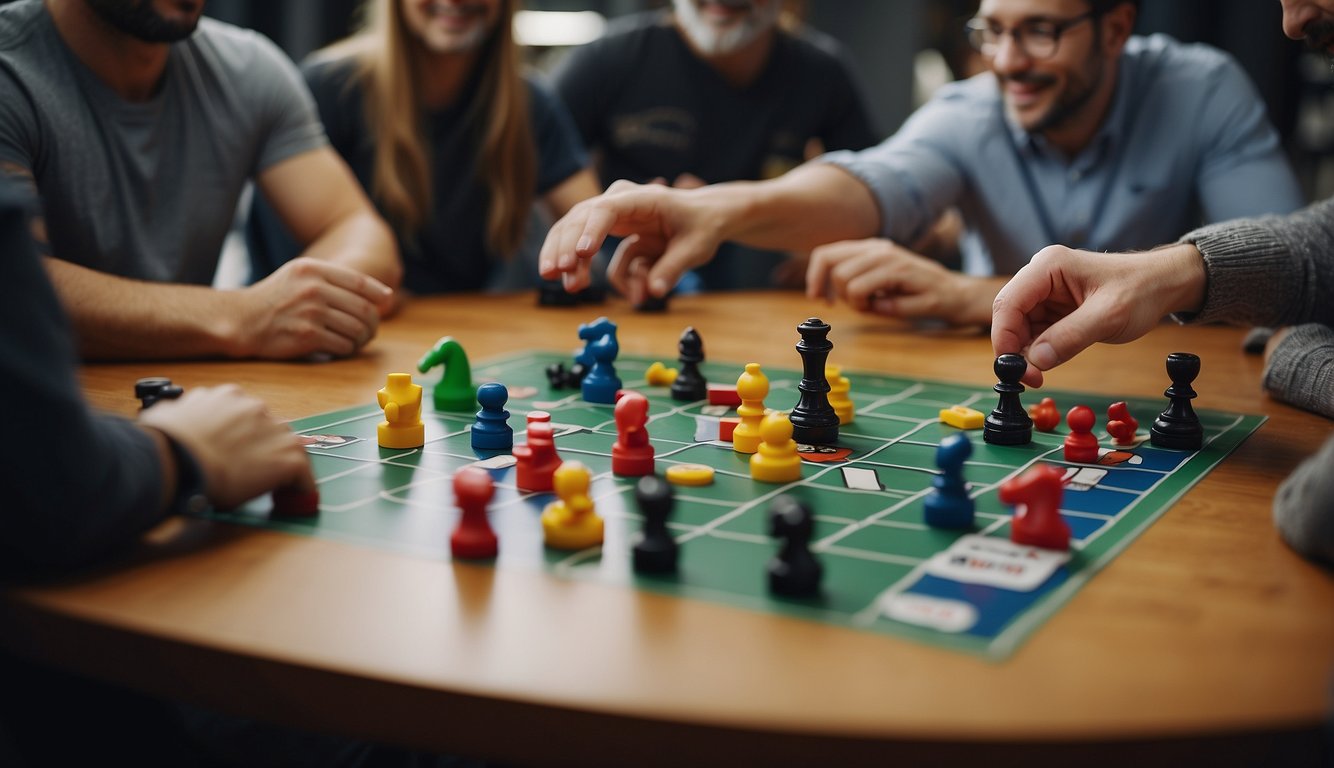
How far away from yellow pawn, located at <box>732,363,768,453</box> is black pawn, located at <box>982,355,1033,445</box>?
0.89 feet

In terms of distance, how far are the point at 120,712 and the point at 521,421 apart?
53 cm

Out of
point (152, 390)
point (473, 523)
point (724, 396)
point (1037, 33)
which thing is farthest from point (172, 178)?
point (1037, 33)

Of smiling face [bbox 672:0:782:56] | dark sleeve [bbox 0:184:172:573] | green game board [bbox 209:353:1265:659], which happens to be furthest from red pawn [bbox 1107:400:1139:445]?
smiling face [bbox 672:0:782:56]

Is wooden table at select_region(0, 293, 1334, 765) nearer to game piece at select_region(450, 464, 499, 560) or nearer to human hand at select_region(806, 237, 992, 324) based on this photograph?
game piece at select_region(450, 464, 499, 560)

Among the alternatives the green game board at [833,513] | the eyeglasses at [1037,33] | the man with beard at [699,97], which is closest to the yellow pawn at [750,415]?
the green game board at [833,513]

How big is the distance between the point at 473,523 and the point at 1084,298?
2.75 ft

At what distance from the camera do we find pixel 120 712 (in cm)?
113

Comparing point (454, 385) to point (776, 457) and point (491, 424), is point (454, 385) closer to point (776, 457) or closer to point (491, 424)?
point (491, 424)

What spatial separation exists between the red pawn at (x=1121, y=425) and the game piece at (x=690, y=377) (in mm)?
507

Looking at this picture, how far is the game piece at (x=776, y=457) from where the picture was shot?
1.11m

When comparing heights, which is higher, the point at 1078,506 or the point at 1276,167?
the point at 1276,167

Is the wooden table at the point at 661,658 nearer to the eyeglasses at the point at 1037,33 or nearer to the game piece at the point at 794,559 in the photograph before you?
the game piece at the point at 794,559

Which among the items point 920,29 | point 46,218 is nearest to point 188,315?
point 46,218

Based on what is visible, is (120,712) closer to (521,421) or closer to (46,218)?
(521,421)
